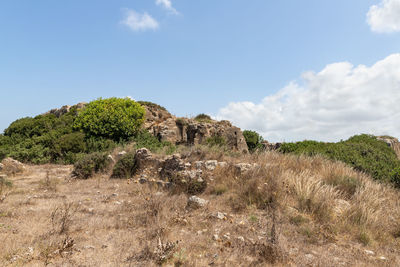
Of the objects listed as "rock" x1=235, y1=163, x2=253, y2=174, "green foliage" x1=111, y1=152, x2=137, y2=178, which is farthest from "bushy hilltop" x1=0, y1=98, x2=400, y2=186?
"rock" x1=235, y1=163, x2=253, y2=174

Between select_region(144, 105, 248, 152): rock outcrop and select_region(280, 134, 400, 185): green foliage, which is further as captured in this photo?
select_region(144, 105, 248, 152): rock outcrop

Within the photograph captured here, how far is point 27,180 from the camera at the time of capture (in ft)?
33.2

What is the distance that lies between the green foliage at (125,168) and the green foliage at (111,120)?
5.69 m

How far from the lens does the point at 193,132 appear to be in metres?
16.9

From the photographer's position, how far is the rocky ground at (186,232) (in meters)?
3.74

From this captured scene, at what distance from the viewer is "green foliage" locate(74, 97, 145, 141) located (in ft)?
52.4

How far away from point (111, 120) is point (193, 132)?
5.43 m

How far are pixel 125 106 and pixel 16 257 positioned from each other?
47.1 feet

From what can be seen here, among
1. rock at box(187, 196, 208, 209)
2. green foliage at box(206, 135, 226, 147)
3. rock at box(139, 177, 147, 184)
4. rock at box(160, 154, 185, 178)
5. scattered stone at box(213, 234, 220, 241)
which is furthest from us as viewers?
green foliage at box(206, 135, 226, 147)

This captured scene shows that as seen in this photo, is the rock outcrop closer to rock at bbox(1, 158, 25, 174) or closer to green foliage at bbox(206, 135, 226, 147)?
green foliage at bbox(206, 135, 226, 147)

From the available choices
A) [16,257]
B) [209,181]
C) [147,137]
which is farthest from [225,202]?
[147,137]

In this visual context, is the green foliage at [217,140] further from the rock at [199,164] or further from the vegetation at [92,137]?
the rock at [199,164]

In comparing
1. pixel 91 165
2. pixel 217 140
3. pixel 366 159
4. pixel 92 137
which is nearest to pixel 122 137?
pixel 92 137

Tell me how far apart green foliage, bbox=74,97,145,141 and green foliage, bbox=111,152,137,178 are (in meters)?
5.69
